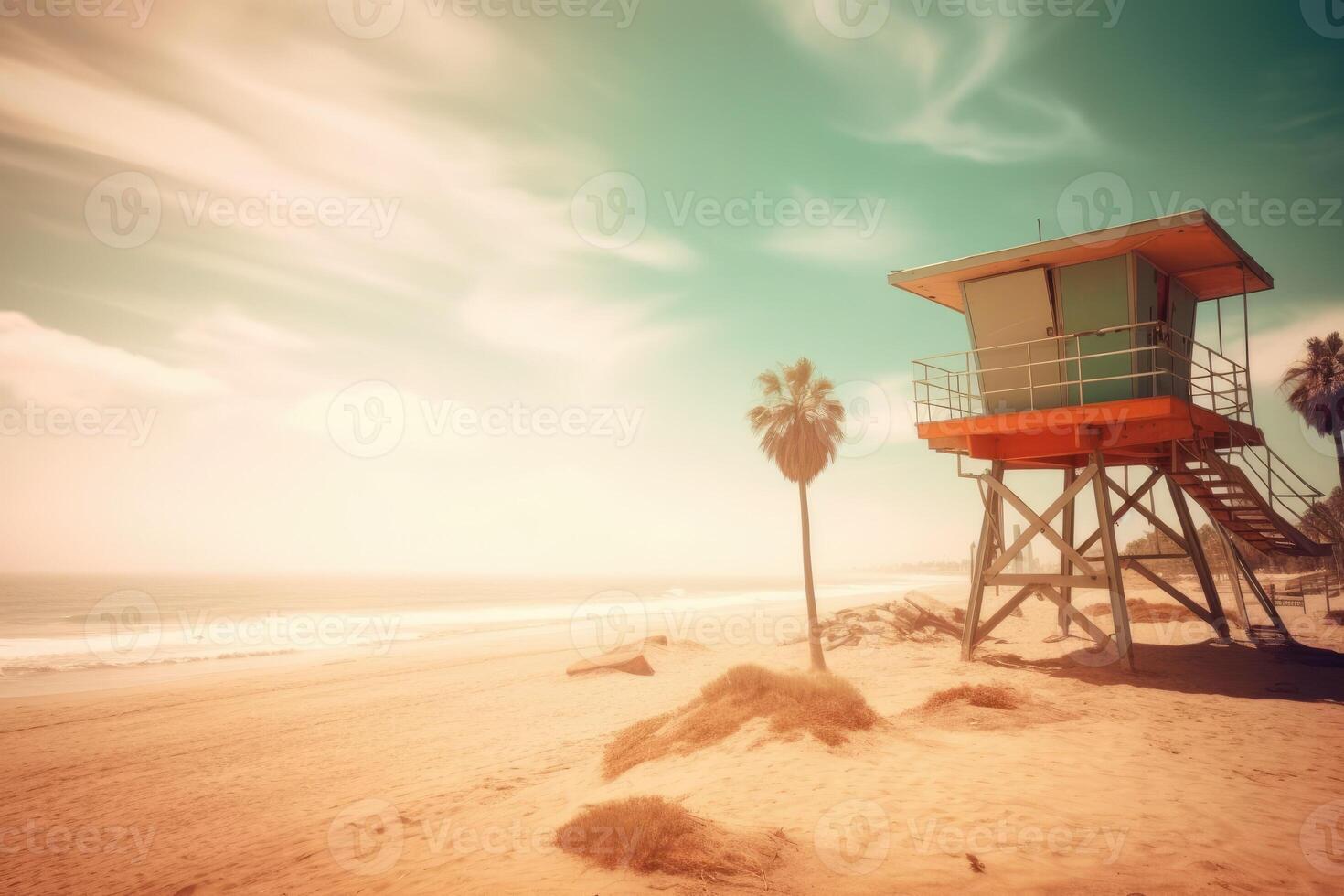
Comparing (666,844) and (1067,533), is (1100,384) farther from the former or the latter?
(666,844)

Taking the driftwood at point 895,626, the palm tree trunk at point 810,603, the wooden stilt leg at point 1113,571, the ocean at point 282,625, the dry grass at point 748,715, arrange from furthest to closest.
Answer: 1. the ocean at point 282,625
2. the driftwood at point 895,626
3. the palm tree trunk at point 810,603
4. the wooden stilt leg at point 1113,571
5. the dry grass at point 748,715

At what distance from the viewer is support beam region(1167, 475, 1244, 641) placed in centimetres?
1599

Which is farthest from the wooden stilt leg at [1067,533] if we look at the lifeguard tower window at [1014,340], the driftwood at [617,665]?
the driftwood at [617,665]

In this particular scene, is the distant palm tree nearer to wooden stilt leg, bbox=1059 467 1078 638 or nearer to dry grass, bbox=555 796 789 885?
wooden stilt leg, bbox=1059 467 1078 638

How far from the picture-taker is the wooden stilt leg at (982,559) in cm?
1520

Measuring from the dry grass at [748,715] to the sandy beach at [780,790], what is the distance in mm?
358

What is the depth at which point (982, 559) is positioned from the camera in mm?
15188

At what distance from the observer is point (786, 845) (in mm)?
6145

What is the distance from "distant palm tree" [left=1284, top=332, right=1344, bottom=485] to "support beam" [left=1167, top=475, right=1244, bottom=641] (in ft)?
93.2

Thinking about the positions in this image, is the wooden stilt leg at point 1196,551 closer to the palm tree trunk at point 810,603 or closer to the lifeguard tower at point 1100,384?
the lifeguard tower at point 1100,384

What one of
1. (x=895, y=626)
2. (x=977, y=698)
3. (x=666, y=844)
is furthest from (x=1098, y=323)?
(x=895, y=626)

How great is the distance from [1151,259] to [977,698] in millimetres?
10425

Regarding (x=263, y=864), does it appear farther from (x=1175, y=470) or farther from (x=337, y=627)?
(x=337, y=627)

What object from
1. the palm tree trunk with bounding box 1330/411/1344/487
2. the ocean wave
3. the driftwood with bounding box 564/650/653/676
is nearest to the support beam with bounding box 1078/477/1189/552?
the driftwood with bounding box 564/650/653/676
